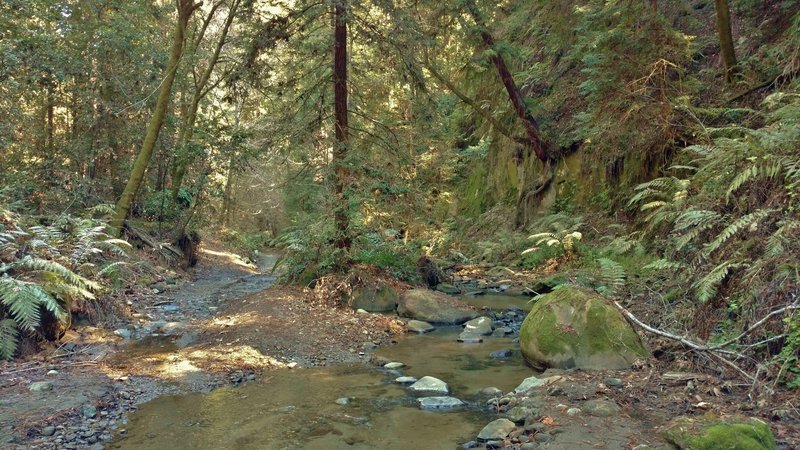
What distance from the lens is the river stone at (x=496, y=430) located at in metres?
4.51

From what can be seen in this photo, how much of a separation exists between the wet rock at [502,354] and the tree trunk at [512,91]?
8988mm

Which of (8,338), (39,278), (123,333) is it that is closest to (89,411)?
(8,338)

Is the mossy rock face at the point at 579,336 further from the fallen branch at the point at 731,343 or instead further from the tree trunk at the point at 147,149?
the tree trunk at the point at 147,149

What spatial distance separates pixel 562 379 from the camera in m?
5.58

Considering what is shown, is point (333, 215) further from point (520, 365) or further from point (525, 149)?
point (525, 149)

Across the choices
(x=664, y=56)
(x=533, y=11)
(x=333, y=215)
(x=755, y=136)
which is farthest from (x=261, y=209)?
(x=755, y=136)

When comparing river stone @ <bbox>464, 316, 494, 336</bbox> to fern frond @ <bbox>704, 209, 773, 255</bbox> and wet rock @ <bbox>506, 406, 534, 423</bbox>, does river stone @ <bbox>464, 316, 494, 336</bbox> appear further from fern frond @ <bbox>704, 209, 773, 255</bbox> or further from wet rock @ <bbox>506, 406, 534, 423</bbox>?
fern frond @ <bbox>704, 209, 773, 255</bbox>

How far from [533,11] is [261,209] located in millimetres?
23026

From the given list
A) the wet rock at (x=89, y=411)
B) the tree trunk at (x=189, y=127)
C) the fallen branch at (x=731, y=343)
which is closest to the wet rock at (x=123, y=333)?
the wet rock at (x=89, y=411)

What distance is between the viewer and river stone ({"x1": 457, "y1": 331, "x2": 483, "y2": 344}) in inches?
317

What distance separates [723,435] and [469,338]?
15.1 feet

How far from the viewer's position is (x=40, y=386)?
5238 millimetres

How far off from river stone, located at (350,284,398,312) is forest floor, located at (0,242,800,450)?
1.63 feet

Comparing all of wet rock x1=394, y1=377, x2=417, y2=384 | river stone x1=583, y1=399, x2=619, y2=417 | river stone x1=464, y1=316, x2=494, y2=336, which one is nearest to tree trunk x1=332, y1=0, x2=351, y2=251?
river stone x1=464, y1=316, x2=494, y2=336
